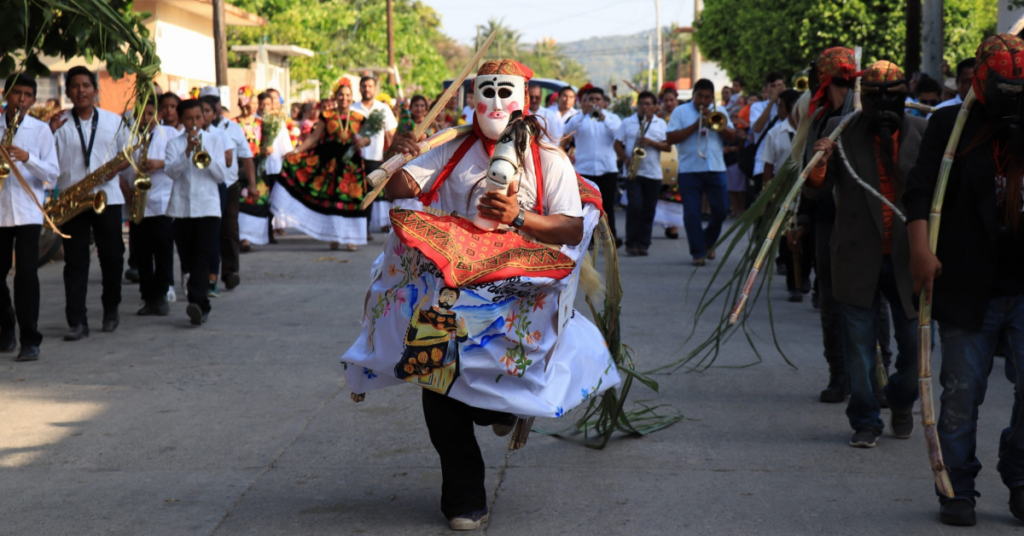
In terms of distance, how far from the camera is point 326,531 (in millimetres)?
4406

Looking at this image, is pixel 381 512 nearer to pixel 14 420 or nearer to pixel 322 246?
pixel 14 420

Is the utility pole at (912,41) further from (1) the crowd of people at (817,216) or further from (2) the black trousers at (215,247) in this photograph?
(2) the black trousers at (215,247)

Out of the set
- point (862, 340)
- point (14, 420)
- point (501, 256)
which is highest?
point (501, 256)

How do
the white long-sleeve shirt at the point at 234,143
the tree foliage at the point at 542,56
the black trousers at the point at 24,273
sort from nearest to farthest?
the black trousers at the point at 24,273
the white long-sleeve shirt at the point at 234,143
the tree foliage at the point at 542,56

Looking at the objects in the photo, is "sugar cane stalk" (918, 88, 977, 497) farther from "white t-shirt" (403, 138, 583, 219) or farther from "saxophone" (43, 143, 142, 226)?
"saxophone" (43, 143, 142, 226)

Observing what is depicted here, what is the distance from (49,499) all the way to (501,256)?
232 centimetres

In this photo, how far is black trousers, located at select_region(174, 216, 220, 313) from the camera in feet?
29.9

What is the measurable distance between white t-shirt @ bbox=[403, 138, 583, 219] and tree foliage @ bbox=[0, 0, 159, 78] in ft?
9.01

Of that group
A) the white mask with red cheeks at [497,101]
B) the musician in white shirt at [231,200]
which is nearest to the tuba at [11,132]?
the musician in white shirt at [231,200]

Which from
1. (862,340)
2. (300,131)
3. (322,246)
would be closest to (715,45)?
(300,131)

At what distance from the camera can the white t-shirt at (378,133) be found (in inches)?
560

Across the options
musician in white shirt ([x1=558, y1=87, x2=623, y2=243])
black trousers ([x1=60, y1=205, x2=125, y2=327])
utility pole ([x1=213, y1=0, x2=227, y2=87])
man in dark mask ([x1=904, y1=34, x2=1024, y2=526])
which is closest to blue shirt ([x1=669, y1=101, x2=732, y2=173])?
musician in white shirt ([x1=558, y1=87, x2=623, y2=243])

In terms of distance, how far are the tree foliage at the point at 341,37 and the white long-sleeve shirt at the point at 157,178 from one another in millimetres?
24862

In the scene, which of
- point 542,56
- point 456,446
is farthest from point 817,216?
Answer: point 542,56
